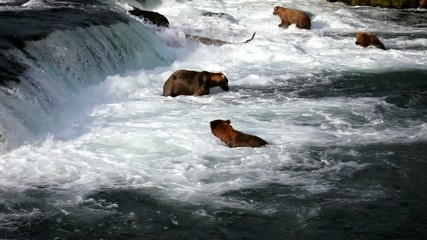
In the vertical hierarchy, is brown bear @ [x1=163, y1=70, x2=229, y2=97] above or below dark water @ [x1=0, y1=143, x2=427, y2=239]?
below

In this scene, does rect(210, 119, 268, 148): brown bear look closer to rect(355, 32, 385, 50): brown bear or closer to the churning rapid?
the churning rapid

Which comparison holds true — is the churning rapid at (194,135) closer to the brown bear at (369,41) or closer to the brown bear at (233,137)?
the brown bear at (233,137)

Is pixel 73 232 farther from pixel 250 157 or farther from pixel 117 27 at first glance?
pixel 117 27

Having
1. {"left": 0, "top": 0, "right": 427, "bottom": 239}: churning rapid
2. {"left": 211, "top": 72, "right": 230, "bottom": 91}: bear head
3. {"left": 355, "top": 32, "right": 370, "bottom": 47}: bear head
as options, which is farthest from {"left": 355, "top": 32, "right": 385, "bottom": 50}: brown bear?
{"left": 211, "top": 72, "right": 230, "bottom": 91}: bear head

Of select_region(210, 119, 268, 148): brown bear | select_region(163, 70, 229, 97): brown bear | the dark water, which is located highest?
the dark water

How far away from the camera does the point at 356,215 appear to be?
702cm

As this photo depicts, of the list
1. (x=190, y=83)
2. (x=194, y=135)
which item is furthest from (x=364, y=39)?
(x=194, y=135)

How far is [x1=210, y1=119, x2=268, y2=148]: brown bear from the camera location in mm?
9531

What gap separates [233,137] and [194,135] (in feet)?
3.12

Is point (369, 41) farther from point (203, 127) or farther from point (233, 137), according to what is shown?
point (233, 137)

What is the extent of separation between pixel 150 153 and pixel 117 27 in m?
7.89

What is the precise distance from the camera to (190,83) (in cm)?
1336

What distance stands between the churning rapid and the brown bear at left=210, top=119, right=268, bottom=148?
0.52ft

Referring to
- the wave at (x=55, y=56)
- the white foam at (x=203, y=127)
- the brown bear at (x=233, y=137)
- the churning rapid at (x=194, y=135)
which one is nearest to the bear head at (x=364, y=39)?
the white foam at (x=203, y=127)
